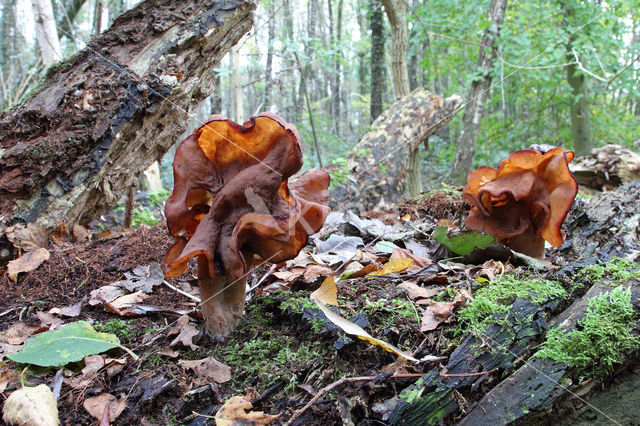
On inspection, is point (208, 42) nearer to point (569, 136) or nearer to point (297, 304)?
point (297, 304)

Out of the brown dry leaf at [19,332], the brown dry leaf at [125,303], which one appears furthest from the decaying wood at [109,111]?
the brown dry leaf at [125,303]

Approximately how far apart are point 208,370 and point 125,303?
912 mm

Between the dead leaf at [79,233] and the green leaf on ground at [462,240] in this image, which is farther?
the dead leaf at [79,233]

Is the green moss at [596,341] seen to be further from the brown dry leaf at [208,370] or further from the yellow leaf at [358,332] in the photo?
the brown dry leaf at [208,370]

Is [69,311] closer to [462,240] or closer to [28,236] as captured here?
[28,236]

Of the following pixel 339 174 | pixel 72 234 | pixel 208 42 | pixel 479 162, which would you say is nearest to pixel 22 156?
pixel 72 234

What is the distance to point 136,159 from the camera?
3756mm

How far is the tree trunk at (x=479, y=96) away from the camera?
26.4 ft

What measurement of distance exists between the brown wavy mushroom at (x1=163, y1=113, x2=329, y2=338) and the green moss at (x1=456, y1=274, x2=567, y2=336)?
735 mm

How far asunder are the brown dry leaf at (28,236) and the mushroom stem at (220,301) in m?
1.97

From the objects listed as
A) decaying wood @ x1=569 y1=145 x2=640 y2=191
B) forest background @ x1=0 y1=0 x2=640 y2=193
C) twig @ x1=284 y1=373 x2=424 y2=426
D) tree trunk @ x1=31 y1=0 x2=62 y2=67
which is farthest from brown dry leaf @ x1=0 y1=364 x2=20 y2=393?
tree trunk @ x1=31 y1=0 x2=62 y2=67

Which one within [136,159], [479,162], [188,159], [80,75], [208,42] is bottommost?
[479,162]

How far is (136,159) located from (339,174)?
9.19 feet

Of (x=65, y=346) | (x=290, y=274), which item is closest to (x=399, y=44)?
(x=290, y=274)
